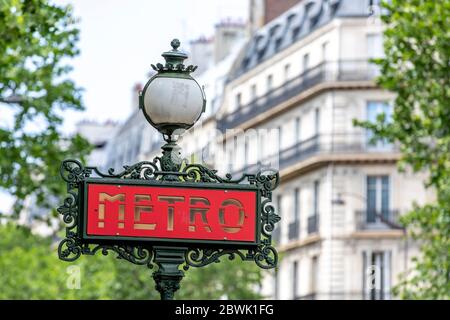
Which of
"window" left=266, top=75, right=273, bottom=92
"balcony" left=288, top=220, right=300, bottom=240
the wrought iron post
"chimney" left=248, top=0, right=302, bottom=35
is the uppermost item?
"chimney" left=248, top=0, right=302, bottom=35

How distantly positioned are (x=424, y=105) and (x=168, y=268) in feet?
104

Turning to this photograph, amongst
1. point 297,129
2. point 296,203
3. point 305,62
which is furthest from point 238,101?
point 296,203

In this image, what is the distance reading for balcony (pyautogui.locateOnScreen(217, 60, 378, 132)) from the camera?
81500mm

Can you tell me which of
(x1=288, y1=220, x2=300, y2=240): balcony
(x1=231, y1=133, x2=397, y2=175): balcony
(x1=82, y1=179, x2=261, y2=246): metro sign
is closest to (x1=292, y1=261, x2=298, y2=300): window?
(x1=288, y1=220, x2=300, y2=240): balcony

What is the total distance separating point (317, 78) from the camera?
8219cm

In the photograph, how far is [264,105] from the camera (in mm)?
86812

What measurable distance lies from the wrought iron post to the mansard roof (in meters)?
63.6

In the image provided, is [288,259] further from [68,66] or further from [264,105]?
[68,66]

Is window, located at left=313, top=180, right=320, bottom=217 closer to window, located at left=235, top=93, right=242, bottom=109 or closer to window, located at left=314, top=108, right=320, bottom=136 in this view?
window, located at left=314, top=108, right=320, bottom=136

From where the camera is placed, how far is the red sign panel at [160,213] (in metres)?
15.0

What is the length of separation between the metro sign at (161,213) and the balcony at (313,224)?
65.6 m

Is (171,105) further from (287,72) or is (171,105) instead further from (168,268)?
(287,72)

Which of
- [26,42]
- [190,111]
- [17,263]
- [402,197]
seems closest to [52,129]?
[26,42]

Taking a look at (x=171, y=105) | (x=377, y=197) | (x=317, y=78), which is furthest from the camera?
(x=317, y=78)
